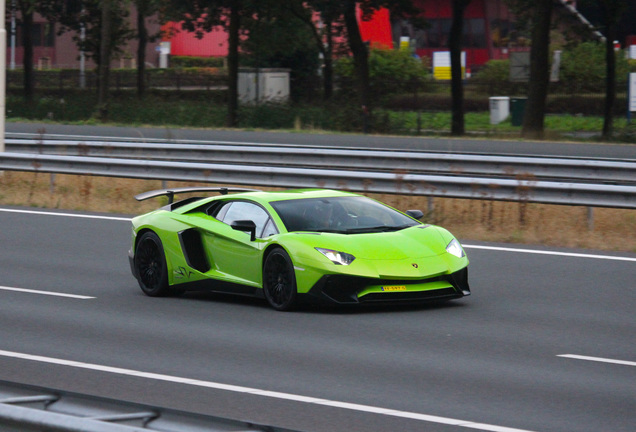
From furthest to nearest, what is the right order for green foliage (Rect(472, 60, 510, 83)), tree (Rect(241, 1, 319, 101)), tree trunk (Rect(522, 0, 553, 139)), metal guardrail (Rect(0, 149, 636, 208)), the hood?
1. green foliage (Rect(472, 60, 510, 83))
2. tree (Rect(241, 1, 319, 101))
3. tree trunk (Rect(522, 0, 553, 139))
4. metal guardrail (Rect(0, 149, 636, 208))
5. the hood

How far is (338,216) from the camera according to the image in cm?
1033

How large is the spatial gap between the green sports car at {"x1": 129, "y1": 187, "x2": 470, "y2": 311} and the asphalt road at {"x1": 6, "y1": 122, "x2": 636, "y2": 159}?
13.1 meters

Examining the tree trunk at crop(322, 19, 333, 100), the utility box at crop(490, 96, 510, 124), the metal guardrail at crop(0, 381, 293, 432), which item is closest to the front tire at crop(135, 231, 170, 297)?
the metal guardrail at crop(0, 381, 293, 432)

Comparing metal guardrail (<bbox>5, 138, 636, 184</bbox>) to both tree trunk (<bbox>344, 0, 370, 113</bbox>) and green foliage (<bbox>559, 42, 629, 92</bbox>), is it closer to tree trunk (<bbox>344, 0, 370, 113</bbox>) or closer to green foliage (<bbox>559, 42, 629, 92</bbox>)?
tree trunk (<bbox>344, 0, 370, 113</bbox>)

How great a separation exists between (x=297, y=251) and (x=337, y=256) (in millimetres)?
350

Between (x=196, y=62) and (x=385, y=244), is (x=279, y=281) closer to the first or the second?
(x=385, y=244)

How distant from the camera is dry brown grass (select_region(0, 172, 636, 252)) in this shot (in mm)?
14773

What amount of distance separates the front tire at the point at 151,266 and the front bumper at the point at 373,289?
2062 mm

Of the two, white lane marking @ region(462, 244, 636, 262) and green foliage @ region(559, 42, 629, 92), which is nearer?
white lane marking @ region(462, 244, 636, 262)

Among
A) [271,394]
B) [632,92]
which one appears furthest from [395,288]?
[632,92]

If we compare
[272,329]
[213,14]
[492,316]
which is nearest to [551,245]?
[492,316]

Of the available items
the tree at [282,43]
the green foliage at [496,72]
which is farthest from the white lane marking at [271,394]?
the green foliage at [496,72]

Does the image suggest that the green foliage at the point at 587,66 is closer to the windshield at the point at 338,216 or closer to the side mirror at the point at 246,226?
the windshield at the point at 338,216

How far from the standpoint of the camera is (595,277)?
38.9 ft
